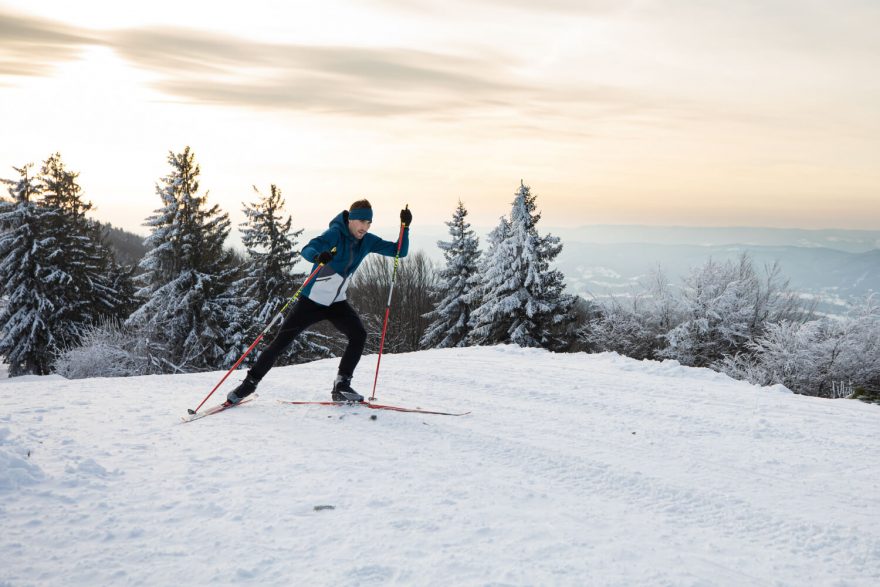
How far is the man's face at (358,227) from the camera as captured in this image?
221 inches

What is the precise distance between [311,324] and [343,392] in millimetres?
810

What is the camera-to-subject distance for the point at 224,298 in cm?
2680

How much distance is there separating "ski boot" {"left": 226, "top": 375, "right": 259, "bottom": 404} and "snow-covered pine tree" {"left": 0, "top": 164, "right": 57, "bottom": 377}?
1100 inches

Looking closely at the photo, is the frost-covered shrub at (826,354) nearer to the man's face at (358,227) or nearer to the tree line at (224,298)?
the tree line at (224,298)

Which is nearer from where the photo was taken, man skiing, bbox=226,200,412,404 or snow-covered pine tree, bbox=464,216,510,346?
man skiing, bbox=226,200,412,404

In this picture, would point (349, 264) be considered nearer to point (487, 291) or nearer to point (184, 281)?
point (184, 281)

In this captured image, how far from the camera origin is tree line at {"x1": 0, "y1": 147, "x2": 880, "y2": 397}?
25.8 m

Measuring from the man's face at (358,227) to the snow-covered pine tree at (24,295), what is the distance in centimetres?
2885

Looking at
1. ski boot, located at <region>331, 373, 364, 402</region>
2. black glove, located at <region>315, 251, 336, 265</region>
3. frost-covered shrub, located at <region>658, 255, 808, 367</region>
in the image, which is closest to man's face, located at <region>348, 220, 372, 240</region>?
black glove, located at <region>315, 251, 336, 265</region>

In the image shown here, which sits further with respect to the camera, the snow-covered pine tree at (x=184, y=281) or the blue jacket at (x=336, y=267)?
the snow-covered pine tree at (x=184, y=281)

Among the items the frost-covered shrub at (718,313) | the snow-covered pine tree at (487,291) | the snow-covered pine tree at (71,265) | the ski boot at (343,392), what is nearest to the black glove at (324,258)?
the ski boot at (343,392)

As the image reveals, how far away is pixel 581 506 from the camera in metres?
3.36

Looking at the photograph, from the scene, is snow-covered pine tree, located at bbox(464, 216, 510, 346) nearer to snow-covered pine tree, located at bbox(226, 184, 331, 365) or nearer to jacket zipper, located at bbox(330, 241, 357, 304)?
snow-covered pine tree, located at bbox(226, 184, 331, 365)

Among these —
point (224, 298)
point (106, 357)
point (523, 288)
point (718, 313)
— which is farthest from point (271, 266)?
point (718, 313)
